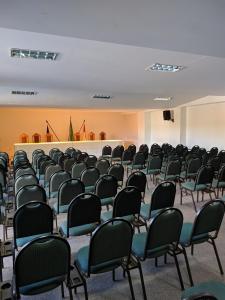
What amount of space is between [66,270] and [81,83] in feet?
17.5

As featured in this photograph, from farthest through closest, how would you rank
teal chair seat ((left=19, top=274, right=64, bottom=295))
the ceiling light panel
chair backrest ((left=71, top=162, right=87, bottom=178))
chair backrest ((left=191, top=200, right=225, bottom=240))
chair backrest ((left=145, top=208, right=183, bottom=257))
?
chair backrest ((left=71, top=162, right=87, bottom=178)) < the ceiling light panel < chair backrest ((left=191, top=200, right=225, bottom=240)) < chair backrest ((left=145, top=208, right=183, bottom=257)) < teal chair seat ((left=19, top=274, right=64, bottom=295))

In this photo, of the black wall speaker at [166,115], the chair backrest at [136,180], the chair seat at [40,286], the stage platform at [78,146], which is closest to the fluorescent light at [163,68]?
the chair backrest at [136,180]

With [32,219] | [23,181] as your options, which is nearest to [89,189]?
[23,181]

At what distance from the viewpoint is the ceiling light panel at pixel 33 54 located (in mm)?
3909

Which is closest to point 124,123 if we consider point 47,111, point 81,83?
point 47,111

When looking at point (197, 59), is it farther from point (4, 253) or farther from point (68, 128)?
point (68, 128)

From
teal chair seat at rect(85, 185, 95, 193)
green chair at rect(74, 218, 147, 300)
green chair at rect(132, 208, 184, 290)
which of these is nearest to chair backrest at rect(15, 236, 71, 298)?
green chair at rect(74, 218, 147, 300)

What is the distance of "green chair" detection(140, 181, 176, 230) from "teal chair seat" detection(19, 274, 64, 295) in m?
1.83

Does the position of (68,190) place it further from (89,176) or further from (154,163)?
(154,163)

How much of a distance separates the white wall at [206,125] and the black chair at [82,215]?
8727 millimetres

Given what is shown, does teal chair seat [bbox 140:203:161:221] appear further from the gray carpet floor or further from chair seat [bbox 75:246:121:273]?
chair seat [bbox 75:246:121:273]

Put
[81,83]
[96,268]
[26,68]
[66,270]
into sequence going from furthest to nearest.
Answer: [81,83]
[26,68]
[96,268]
[66,270]

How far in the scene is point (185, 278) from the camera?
306cm

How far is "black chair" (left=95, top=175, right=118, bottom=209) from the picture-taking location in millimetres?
4438
